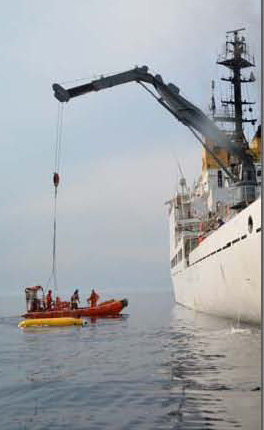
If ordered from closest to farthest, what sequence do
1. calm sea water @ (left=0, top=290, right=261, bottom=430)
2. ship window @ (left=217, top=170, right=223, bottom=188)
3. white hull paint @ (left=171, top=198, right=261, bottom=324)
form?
calm sea water @ (left=0, top=290, right=261, bottom=430) → white hull paint @ (left=171, top=198, right=261, bottom=324) → ship window @ (left=217, top=170, right=223, bottom=188)

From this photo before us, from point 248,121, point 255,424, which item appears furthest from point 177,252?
point 255,424

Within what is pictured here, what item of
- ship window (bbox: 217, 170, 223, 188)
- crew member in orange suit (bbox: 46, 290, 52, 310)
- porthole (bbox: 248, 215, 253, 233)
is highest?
ship window (bbox: 217, 170, 223, 188)

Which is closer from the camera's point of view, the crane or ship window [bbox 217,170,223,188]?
the crane

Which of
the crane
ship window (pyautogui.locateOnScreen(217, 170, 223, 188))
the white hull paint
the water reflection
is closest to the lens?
the water reflection

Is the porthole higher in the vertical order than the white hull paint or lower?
higher

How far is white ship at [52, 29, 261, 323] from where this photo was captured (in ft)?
61.0

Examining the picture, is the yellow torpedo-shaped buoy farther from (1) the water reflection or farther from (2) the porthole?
(2) the porthole

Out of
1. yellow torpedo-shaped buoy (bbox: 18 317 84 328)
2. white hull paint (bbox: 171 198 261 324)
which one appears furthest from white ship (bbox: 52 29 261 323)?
yellow torpedo-shaped buoy (bbox: 18 317 84 328)

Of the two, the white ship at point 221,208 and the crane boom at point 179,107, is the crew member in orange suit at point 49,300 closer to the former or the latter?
the white ship at point 221,208

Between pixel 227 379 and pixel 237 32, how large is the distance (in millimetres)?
28151

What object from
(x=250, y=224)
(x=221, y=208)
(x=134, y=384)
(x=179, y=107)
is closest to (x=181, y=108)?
(x=179, y=107)

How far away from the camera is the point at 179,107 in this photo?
26.6 meters

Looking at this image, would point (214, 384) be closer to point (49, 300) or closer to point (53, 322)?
point (53, 322)

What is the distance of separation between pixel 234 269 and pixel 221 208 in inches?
437
